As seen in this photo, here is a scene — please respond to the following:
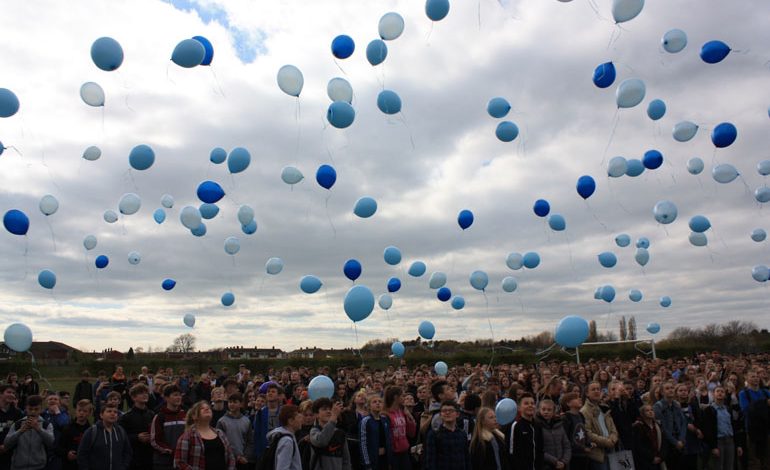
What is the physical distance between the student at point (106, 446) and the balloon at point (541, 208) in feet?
28.3

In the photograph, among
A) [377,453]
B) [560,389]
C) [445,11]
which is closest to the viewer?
[377,453]

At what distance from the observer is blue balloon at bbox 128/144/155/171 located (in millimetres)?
9430

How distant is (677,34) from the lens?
8.45 m

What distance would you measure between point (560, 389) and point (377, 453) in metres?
2.78

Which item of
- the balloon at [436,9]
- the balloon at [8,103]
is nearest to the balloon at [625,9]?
the balloon at [436,9]

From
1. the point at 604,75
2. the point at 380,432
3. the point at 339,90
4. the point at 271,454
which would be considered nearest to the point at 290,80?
the point at 339,90

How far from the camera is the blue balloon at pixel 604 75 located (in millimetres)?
8500

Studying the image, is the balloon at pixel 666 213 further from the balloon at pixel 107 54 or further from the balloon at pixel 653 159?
the balloon at pixel 107 54

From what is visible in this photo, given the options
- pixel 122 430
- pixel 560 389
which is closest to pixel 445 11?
pixel 560 389

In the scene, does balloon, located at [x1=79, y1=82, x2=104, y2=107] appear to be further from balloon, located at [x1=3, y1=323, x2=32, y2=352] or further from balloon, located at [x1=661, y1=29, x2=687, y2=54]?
balloon, located at [x1=661, y1=29, x2=687, y2=54]

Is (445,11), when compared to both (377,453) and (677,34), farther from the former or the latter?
(377,453)

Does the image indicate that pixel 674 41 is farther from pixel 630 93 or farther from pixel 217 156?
pixel 217 156

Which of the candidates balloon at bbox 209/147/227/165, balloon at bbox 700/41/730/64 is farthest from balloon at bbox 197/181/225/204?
balloon at bbox 700/41/730/64

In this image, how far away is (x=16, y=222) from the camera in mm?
9531
